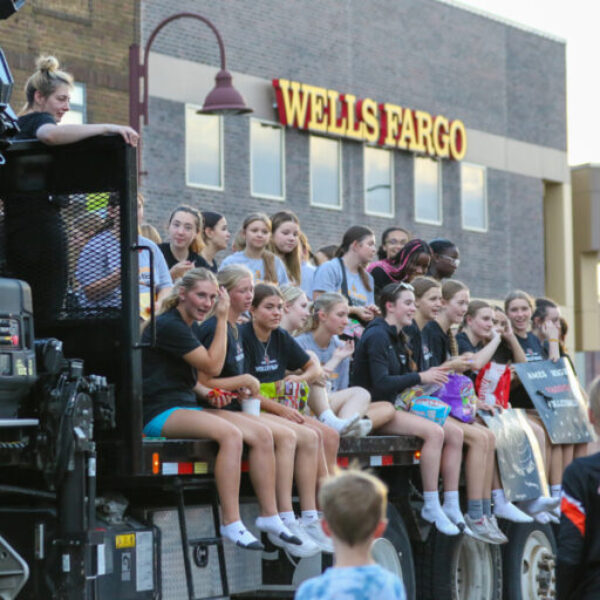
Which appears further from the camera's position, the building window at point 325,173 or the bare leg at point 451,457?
the building window at point 325,173

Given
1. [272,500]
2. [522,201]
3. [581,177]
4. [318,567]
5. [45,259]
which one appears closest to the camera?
[45,259]

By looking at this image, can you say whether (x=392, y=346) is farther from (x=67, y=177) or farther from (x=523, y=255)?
(x=523, y=255)

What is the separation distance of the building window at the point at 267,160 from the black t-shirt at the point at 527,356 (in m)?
15.9

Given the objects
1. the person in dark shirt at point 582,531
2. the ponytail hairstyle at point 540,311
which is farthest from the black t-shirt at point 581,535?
the ponytail hairstyle at point 540,311

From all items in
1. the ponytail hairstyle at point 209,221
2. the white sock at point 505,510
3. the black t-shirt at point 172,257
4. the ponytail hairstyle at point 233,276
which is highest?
the ponytail hairstyle at point 209,221

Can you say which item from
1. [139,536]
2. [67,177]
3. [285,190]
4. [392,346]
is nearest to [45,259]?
[67,177]

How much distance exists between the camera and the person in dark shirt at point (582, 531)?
6.07m

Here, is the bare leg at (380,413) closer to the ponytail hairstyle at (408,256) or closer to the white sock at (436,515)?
the white sock at (436,515)

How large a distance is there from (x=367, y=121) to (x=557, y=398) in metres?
19.5

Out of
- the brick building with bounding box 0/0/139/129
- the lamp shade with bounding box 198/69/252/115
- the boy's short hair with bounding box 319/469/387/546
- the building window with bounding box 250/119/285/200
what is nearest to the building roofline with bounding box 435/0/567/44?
the building window with bounding box 250/119/285/200

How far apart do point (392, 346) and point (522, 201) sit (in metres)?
27.5

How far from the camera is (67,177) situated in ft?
25.8

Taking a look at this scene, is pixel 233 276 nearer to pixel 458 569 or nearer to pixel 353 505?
pixel 458 569

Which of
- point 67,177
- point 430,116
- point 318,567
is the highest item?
point 430,116
